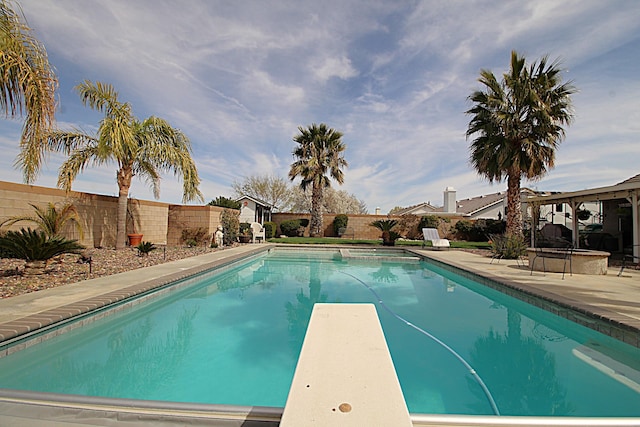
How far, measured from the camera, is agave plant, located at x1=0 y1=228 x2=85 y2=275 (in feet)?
20.0

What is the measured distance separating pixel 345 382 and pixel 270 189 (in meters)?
37.7

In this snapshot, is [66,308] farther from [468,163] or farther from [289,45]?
[468,163]

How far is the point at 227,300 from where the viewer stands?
22.5 ft

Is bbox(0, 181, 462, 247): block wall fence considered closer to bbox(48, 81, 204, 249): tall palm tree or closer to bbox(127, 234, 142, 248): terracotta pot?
bbox(127, 234, 142, 248): terracotta pot

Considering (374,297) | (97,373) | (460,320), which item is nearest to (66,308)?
(97,373)

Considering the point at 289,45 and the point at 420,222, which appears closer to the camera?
the point at 289,45

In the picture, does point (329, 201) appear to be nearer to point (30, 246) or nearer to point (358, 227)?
point (358, 227)

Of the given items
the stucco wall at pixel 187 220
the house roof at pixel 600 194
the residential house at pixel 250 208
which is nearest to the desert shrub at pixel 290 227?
the residential house at pixel 250 208

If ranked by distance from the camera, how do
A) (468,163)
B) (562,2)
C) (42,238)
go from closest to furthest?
(42,238), (562,2), (468,163)

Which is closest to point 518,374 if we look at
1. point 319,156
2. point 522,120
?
point 522,120

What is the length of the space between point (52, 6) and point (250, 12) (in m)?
4.86

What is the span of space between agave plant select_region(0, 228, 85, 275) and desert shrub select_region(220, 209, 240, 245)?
9.76 metres

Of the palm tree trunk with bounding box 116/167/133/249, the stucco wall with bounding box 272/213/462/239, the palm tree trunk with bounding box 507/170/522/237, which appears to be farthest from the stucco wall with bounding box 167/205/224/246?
the palm tree trunk with bounding box 507/170/522/237

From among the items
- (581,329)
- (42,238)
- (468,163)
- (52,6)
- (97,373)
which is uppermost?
(52,6)
